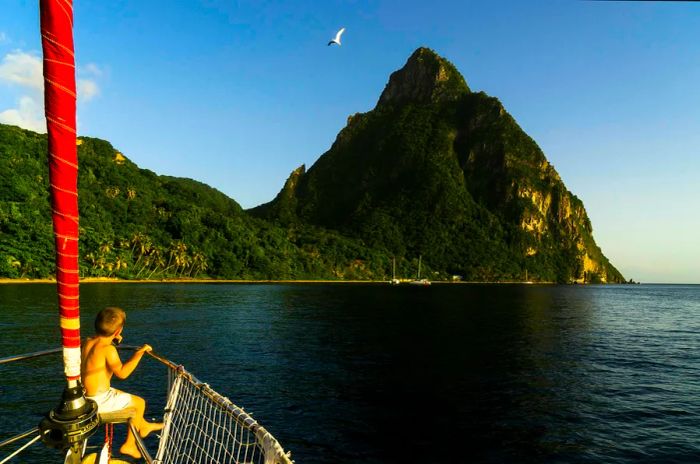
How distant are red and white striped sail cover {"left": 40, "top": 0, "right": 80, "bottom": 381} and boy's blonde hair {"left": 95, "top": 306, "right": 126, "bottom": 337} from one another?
2748mm

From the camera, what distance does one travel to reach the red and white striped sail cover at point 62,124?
2924mm

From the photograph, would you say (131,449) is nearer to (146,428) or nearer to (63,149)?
(146,428)

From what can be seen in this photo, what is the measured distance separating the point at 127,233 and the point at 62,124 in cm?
15615

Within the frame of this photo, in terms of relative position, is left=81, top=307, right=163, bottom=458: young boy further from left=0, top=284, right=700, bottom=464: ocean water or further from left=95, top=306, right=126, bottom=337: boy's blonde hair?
left=0, top=284, right=700, bottom=464: ocean water

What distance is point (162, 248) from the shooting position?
5694 inches

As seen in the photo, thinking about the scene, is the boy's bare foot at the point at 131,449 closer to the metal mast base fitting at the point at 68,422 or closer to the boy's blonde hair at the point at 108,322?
the boy's blonde hair at the point at 108,322

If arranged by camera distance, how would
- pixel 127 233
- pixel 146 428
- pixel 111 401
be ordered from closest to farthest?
1. pixel 111 401
2. pixel 146 428
3. pixel 127 233

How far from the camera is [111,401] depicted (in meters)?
6.17

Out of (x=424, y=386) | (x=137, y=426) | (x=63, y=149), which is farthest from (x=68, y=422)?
(x=424, y=386)

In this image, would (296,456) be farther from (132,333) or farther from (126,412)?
(132,333)

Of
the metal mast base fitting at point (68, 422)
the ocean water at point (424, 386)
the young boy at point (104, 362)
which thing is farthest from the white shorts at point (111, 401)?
the ocean water at point (424, 386)

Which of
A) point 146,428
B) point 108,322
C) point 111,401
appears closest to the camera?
point 108,322

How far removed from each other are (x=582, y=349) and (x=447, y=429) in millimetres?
23336

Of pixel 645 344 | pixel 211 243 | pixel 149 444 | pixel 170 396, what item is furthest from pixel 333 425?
pixel 211 243
